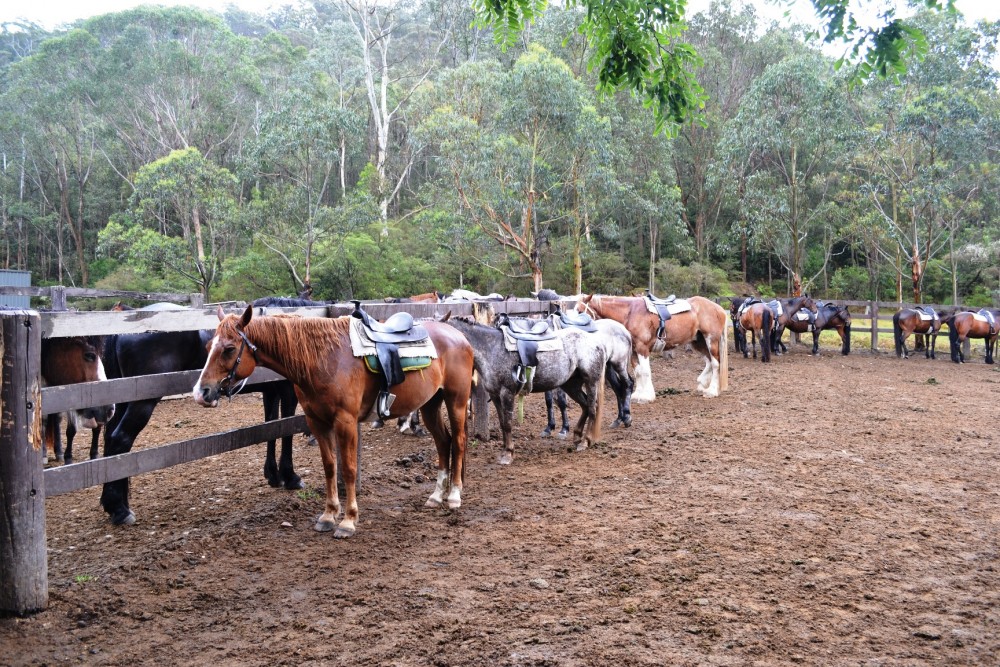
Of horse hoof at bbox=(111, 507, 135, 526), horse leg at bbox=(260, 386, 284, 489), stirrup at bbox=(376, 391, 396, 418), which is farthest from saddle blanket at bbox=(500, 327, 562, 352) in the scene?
horse hoof at bbox=(111, 507, 135, 526)

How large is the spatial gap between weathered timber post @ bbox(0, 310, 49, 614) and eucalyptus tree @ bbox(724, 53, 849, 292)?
87.2 ft

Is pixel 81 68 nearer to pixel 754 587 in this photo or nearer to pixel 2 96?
pixel 2 96

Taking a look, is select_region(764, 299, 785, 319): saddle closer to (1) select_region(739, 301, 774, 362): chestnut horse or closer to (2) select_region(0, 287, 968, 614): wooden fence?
(1) select_region(739, 301, 774, 362): chestnut horse

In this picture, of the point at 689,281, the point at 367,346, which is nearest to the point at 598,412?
the point at 367,346

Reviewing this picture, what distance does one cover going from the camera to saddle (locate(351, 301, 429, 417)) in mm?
4617

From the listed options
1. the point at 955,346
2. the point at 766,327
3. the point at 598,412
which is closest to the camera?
the point at 598,412

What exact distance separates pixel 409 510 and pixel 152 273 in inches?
977

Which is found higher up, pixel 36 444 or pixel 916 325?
pixel 916 325

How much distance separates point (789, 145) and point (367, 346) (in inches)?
1031

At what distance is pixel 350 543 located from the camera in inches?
174

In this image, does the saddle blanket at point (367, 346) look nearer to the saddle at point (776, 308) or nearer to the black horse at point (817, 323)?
the saddle at point (776, 308)

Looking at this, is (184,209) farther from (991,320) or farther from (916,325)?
(991,320)

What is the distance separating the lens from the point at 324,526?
464 centimetres

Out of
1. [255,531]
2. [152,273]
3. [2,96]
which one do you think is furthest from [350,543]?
[2,96]
